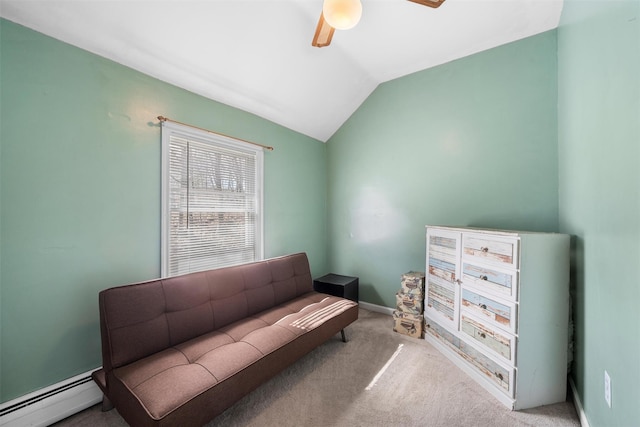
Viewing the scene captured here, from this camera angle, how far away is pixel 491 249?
185 centimetres

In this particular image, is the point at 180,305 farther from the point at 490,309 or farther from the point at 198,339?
the point at 490,309

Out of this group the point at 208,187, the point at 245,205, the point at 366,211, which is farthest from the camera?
the point at 366,211

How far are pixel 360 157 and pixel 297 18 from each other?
1754 millimetres

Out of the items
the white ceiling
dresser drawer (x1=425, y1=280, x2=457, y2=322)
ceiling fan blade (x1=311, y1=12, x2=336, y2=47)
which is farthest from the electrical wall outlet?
the white ceiling

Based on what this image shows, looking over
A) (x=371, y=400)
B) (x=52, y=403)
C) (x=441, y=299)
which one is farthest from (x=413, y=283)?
(x=52, y=403)

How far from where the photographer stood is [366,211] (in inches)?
132

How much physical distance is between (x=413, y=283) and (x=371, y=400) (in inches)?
50.6

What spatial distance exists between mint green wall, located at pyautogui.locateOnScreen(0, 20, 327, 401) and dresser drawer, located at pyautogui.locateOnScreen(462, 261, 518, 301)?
101 inches

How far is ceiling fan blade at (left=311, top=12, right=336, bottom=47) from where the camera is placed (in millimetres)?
1681

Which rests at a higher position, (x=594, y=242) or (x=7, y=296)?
(x=594, y=242)

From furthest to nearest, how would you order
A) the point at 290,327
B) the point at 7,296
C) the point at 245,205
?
the point at 245,205, the point at 290,327, the point at 7,296

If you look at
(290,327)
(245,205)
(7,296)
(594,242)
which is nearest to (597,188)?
(594,242)

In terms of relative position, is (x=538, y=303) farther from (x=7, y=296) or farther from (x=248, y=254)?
(x=7, y=296)

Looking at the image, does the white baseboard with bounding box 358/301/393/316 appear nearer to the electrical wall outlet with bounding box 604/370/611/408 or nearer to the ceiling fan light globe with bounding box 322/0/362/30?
the electrical wall outlet with bounding box 604/370/611/408
